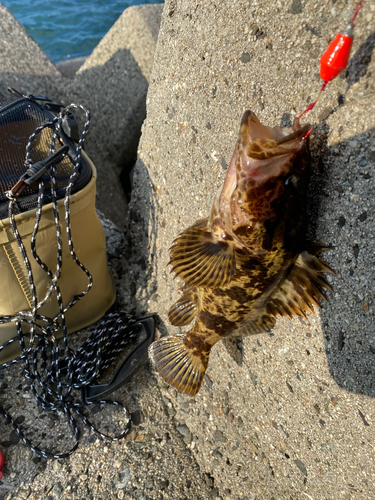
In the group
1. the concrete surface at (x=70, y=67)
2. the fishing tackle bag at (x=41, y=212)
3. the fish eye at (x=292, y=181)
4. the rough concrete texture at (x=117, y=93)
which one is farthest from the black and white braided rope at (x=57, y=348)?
the concrete surface at (x=70, y=67)

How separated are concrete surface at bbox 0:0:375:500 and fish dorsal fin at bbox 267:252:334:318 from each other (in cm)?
5

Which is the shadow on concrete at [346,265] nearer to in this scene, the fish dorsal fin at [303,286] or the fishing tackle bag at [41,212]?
the fish dorsal fin at [303,286]

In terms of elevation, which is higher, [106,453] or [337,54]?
[337,54]

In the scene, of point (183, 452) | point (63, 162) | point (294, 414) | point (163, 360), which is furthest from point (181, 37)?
point (183, 452)

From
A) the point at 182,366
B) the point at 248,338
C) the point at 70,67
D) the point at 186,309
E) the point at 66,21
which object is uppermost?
the point at 66,21

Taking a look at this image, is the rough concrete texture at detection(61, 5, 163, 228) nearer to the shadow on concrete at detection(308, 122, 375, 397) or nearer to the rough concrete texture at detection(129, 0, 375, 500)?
the rough concrete texture at detection(129, 0, 375, 500)

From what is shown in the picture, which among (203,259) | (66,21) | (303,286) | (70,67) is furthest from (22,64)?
(66,21)

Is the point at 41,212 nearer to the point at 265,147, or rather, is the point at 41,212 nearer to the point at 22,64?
the point at 265,147

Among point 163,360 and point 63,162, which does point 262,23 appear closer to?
point 63,162

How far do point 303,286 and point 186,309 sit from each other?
0.64 meters

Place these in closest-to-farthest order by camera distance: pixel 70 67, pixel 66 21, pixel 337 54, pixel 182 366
A: pixel 337 54, pixel 182 366, pixel 70 67, pixel 66 21

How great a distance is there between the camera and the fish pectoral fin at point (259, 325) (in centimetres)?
151

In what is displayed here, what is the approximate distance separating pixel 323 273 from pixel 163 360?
915 millimetres

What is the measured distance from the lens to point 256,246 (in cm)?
119
